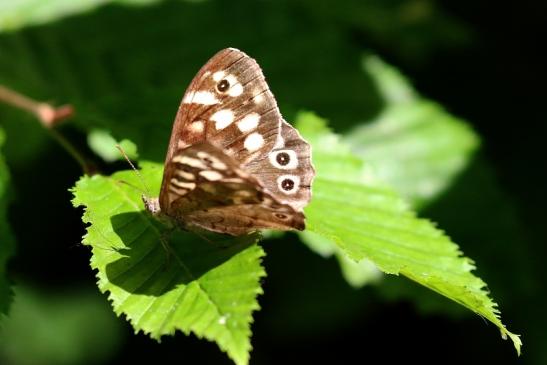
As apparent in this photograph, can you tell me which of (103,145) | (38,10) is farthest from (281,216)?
(38,10)

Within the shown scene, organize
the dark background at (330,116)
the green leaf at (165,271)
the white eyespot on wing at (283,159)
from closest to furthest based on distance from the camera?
the green leaf at (165,271)
the white eyespot on wing at (283,159)
the dark background at (330,116)

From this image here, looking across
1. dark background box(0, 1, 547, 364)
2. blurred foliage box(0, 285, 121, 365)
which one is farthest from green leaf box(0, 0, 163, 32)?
blurred foliage box(0, 285, 121, 365)

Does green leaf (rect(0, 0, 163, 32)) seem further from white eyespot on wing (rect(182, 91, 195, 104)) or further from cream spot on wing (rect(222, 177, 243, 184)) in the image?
cream spot on wing (rect(222, 177, 243, 184))

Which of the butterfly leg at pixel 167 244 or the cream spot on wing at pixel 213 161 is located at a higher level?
the cream spot on wing at pixel 213 161

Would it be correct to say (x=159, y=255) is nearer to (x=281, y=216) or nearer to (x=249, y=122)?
(x=281, y=216)

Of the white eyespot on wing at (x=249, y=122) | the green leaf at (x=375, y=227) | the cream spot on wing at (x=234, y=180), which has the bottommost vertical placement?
the green leaf at (x=375, y=227)

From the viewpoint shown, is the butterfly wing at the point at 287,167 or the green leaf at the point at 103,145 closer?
the butterfly wing at the point at 287,167

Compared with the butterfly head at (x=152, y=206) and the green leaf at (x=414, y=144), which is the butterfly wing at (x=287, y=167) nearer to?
the butterfly head at (x=152, y=206)

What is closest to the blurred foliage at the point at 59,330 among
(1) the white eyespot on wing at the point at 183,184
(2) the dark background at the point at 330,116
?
(2) the dark background at the point at 330,116

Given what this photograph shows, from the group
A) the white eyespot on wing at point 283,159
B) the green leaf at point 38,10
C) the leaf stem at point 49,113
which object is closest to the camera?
the white eyespot on wing at point 283,159
